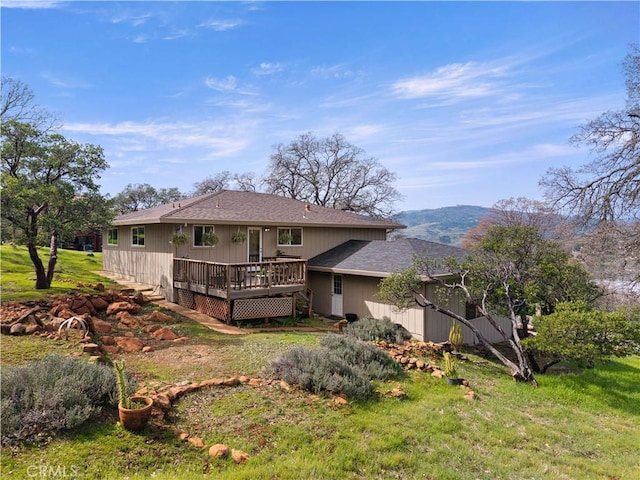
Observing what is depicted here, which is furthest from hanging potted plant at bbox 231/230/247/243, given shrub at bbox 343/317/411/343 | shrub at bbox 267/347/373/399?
shrub at bbox 267/347/373/399

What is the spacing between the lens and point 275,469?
386cm

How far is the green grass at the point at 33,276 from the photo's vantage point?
39.6ft

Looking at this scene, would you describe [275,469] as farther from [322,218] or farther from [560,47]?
[560,47]

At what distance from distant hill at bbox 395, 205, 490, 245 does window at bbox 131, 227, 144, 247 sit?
111 metres

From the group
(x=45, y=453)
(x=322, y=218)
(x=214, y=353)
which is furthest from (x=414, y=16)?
(x=45, y=453)

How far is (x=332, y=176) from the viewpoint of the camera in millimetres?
36500

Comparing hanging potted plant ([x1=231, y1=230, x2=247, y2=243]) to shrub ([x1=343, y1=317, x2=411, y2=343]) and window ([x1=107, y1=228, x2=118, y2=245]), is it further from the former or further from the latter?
window ([x1=107, y1=228, x2=118, y2=245])

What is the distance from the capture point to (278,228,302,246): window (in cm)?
1553

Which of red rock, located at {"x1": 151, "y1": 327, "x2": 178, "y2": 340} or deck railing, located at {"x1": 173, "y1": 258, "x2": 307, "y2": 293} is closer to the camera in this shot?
red rock, located at {"x1": 151, "y1": 327, "x2": 178, "y2": 340}

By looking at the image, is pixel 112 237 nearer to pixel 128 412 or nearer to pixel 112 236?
pixel 112 236

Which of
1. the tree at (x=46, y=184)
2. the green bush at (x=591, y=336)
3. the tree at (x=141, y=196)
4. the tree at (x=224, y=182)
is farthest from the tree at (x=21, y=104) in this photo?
the tree at (x=141, y=196)

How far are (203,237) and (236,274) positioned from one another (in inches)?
111

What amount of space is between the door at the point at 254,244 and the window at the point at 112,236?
806 centimetres

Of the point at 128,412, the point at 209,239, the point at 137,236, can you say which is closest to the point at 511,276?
the point at 128,412
